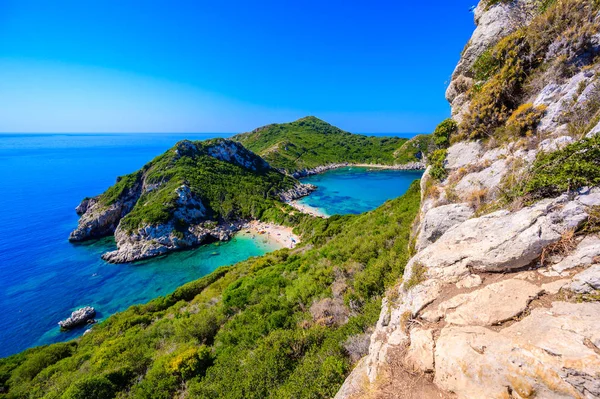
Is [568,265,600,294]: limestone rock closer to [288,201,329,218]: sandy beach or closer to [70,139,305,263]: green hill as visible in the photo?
[70,139,305,263]: green hill

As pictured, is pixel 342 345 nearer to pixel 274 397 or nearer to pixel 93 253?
pixel 274 397

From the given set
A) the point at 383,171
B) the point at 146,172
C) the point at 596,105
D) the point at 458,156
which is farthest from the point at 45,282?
the point at 383,171

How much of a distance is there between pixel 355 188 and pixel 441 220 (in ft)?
306

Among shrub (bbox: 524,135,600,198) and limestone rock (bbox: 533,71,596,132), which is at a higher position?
limestone rock (bbox: 533,71,596,132)

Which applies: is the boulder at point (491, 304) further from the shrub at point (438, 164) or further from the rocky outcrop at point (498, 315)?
the shrub at point (438, 164)

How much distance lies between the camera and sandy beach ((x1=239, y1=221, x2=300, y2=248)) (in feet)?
168

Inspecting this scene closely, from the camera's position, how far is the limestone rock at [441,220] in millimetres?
8047

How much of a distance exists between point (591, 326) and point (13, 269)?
70216 millimetres

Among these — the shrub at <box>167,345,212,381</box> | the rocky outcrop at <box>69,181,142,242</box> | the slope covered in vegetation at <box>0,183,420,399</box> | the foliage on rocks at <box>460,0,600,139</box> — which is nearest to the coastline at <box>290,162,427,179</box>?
the rocky outcrop at <box>69,181,142,242</box>

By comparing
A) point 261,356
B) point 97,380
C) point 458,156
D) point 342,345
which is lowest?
point 97,380

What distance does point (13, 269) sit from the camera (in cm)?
4291

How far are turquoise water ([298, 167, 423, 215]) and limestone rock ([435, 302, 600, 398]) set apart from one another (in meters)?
63.5

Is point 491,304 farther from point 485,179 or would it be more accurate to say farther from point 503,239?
point 485,179

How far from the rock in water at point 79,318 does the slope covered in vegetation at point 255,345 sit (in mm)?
11049
